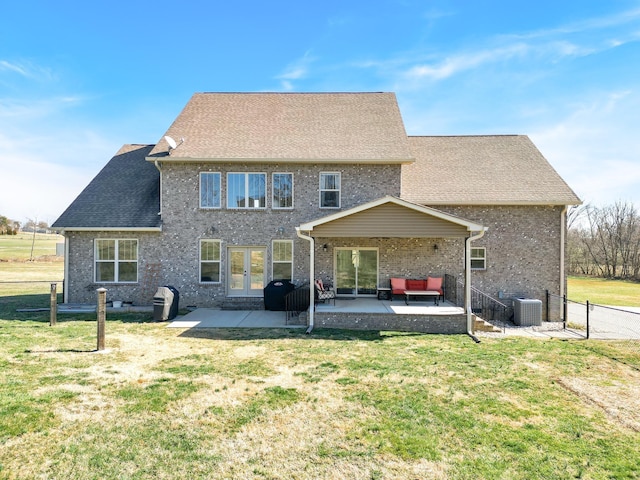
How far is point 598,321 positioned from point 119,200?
69.6 ft

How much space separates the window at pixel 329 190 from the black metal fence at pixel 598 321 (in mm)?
9142

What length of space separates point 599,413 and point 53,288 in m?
13.3

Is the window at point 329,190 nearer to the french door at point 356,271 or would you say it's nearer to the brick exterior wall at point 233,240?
the brick exterior wall at point 233,240

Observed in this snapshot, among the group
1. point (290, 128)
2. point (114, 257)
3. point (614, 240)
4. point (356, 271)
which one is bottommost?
point (356, 271)

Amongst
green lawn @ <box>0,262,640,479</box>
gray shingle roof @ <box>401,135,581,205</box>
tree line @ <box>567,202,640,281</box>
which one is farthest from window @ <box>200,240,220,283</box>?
tree line @ <box>567,202,640,281</box>

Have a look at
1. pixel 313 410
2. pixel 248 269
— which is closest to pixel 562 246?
pixel 248 269

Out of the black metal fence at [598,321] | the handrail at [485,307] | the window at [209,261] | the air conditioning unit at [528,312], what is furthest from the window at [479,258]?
the window at [209,261]

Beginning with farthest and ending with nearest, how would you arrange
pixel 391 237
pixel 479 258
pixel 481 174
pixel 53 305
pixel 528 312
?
pixel 481 174
pixel 479 258
pixel 528 312
pixel 391 237
pixel 53 305

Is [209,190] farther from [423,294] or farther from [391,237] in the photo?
[423,294]

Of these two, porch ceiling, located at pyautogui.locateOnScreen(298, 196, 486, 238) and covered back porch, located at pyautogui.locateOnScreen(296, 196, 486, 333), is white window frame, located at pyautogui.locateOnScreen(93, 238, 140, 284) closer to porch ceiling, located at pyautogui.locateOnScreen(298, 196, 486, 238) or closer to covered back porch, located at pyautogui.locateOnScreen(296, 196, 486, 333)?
covered back porch, located at pyautogui.locateOnScreen(296, 196, 486, 333)

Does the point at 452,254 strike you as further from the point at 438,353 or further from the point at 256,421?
the point at 256,421

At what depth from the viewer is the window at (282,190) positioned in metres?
14.1

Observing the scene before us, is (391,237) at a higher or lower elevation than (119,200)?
lower

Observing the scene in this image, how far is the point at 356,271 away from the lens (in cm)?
1416
